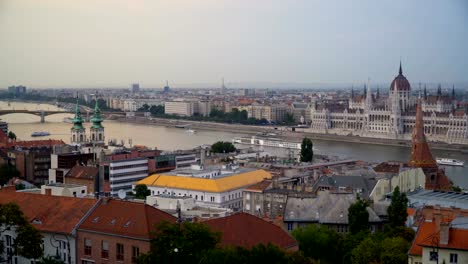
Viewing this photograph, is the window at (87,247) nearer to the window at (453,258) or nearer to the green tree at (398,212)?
the window at (453,258)

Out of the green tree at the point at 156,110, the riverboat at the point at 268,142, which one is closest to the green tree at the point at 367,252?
the riverboat at the point at 268,142

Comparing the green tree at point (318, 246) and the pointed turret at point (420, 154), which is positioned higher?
the pointed turret at point (420, 154)

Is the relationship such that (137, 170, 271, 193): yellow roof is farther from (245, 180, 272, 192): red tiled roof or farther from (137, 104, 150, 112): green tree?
(137, 104, 150, 112): green tree

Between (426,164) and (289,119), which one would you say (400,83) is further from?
(426,164)

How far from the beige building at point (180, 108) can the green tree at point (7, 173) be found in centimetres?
2215

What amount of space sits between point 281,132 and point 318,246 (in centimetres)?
1775

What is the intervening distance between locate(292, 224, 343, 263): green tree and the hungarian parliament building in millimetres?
15022

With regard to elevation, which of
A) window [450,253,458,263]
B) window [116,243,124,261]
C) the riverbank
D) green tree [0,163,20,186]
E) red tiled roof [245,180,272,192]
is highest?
window [450,253,458,263]

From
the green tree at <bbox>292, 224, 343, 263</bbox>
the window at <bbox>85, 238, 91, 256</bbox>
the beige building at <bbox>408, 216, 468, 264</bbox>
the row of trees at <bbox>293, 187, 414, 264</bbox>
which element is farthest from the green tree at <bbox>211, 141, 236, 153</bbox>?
the beige building at <bbox>408, 216, 468, 264</bbox>

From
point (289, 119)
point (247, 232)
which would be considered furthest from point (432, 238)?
point (289, 119)

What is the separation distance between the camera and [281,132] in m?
22.5

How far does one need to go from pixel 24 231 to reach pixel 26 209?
2.38ft

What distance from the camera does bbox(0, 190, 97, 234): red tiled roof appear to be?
177 inches

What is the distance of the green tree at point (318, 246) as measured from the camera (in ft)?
15.8
